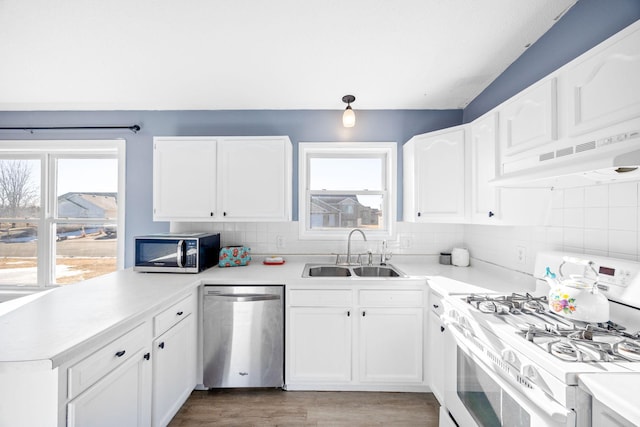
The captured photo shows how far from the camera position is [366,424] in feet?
6.07

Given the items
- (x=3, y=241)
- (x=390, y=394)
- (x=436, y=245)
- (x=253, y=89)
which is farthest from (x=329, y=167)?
(x=3, y=241)

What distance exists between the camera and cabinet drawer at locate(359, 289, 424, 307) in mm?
2104

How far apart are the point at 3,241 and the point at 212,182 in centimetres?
244

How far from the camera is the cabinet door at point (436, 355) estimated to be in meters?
1.91

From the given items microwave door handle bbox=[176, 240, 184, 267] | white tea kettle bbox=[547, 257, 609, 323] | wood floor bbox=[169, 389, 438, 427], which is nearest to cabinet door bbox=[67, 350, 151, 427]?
wood floor bbox=[169, 389, 438, 427]

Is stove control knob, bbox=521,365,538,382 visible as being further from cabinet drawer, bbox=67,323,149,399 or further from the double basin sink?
cabinet drawer, bbox=67,323,149,399

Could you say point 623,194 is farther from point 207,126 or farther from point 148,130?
point 148,130

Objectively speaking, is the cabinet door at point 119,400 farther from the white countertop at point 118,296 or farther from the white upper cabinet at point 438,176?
the white upper cabinet at point 438,176

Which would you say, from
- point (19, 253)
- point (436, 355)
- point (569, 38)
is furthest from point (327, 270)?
point (19, 253)

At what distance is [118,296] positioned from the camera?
1.63 meters

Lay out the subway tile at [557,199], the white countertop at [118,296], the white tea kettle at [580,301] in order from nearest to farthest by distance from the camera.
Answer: the white countertop at [118,296] → the white tea kettle at [580,301] → the subway tile at [557,199]

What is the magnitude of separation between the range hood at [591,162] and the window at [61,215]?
11.5ft

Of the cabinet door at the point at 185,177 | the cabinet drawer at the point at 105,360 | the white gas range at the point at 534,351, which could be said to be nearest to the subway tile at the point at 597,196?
the white gas range at the point at 534,351

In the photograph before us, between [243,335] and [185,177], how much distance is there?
1.43 m
